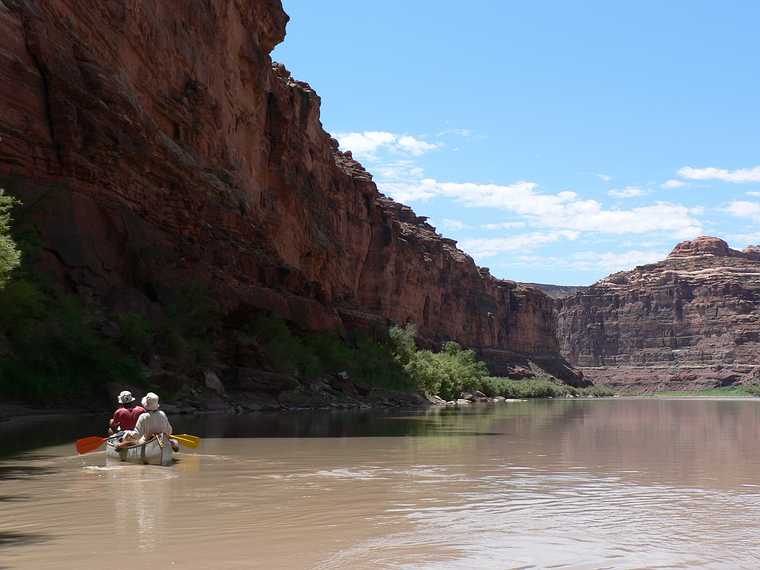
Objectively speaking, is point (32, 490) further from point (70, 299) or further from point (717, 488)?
point (70, 299)

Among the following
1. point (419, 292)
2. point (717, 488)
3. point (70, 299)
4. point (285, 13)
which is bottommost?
point (717, 488)

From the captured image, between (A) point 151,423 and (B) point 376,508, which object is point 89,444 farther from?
(B) point 376,508

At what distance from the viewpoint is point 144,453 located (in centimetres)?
1590

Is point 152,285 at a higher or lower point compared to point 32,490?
higher

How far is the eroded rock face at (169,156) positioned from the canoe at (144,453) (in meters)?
19.4

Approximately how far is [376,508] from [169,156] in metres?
35.5

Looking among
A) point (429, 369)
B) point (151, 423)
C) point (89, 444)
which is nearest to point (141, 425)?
point (151, 423)

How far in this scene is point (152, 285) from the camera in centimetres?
4044

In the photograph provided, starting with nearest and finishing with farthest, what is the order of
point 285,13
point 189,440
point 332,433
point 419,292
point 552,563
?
point 552,563 → point 189,440 → point 332,433 → point 285,13 → point 419,292

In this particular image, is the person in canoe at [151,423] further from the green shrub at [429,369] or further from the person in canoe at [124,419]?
the green shrub at [429,369]

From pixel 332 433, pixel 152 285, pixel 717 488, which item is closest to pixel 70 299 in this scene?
pixel 152 285

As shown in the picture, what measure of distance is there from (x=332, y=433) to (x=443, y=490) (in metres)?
13.4

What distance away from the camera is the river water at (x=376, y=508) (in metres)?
8.27

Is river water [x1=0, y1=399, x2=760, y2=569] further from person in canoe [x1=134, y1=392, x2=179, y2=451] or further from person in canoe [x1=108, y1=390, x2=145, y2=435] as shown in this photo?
person in canoe [x1=108, y1=390, x2=145, y2=435]
